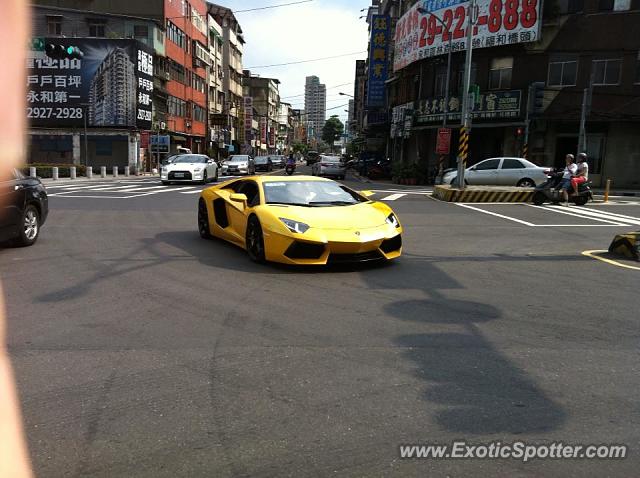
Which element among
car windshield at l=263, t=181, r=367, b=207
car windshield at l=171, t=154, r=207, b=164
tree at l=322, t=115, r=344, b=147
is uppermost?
tree at l=322, t=115, r=344, b=147

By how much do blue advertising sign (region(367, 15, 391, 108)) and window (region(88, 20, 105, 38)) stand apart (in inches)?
890

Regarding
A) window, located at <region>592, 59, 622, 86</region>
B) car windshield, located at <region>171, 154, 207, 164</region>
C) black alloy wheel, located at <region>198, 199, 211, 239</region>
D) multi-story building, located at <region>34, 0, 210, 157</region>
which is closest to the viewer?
black alloy wheel, located at <region>198, 199, 211, 239</region>

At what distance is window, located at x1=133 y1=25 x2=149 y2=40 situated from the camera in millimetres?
46750

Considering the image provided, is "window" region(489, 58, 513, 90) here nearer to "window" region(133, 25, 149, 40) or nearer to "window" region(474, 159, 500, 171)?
"window" region(474, 159, 500, 171)

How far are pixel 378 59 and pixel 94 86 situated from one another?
2321 cm

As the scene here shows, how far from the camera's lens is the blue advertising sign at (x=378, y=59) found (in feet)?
156

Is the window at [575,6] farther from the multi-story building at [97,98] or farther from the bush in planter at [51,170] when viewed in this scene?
the multi-story building at [97,98]

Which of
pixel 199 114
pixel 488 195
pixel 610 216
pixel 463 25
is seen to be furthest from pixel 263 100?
pixel 610 216

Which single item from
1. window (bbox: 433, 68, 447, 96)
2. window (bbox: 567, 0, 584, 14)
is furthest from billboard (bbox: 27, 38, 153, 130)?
window (bbox: 567, 0, 584, 14)

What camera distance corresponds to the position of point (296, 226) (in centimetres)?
735

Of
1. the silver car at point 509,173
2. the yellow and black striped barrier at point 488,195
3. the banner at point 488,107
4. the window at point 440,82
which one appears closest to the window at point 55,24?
the window at point 440,82

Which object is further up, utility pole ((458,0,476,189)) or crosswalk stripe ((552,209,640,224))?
utility pole ((458,0,476,189))

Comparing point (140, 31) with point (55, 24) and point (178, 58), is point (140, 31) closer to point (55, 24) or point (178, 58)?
point (55, 24)

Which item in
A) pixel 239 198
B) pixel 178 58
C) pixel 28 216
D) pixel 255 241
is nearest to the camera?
pixel 255 241
